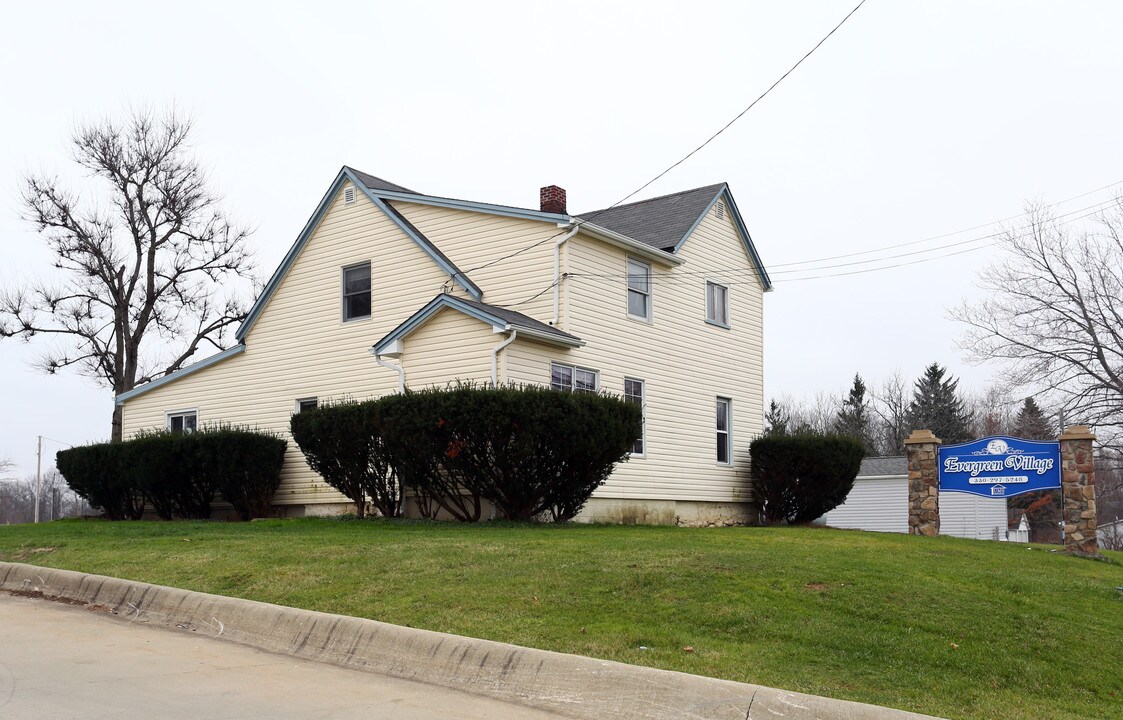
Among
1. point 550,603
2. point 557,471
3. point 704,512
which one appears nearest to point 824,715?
point 550,603

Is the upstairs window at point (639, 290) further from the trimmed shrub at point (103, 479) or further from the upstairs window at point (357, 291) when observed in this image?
the trimmed shrub at point (103, 479)

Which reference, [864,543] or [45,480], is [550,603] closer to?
[864,543]

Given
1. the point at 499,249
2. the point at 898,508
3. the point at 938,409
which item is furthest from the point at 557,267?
the point at 938,409

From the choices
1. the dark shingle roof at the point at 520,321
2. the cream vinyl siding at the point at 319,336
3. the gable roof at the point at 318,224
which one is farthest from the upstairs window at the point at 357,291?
the dark shingle roof at the point at 520,321

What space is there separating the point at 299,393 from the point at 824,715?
18.1 metres

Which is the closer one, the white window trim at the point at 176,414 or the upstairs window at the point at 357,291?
the upstairs window at the point at 357,291

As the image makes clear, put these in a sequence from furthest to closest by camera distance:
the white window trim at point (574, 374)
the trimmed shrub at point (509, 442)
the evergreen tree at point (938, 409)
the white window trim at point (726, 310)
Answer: the evergreen tree at point (938, 409)
the white window trim at point (726, 310)
the white window trim at point (574, 374)
the trimmed shrub at point (509, 442)

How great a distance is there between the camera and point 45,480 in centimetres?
8906

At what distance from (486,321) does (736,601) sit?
998 centimetres

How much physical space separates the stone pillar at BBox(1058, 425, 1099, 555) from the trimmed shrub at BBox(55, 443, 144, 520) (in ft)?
59.3

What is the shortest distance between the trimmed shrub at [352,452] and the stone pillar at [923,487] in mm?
9425

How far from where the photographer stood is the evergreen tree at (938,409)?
5747cm

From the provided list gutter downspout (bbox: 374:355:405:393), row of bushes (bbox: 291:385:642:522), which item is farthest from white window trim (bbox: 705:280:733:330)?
gutter downspout (bbox: 374:355:405:393)

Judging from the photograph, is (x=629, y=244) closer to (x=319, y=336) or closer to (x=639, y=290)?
(x=639, y=290)
